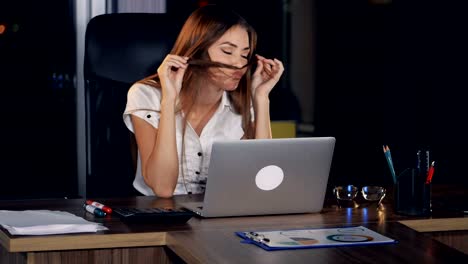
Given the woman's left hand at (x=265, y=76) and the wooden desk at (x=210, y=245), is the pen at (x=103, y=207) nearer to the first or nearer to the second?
the wooden desk at (x=210, y=245)

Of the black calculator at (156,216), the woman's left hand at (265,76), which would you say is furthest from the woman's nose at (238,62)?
the black calculator at (156,216)

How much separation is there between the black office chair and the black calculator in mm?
731

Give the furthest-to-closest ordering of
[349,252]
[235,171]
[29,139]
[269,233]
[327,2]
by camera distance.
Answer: [327,2], [29,139], [235,171], [269,233], [349,252]

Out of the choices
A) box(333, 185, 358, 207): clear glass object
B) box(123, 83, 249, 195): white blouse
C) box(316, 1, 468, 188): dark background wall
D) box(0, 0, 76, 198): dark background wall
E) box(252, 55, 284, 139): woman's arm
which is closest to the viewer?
box(333, 185, 358, 207): clear glass object

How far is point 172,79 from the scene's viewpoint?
9.16 ft

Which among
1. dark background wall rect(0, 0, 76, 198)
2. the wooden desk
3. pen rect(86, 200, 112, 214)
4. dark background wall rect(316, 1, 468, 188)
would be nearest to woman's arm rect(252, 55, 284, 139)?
the wooden desk

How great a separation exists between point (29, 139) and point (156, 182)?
6.23 feet

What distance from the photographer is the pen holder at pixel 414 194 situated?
2.32 metres

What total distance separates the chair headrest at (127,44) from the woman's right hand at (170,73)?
0.18m

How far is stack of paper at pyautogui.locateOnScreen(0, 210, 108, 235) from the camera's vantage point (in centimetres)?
200

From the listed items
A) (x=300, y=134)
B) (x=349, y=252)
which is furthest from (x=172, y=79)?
(x=300, y=134)

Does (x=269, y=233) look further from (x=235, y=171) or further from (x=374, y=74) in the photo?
(x=374, y=74)

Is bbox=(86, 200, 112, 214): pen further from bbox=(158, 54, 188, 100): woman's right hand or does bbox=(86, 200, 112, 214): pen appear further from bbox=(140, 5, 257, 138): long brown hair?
bbox=(140, 5, 257, 138): long brown hair

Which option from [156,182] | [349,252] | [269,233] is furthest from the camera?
[156,182]
